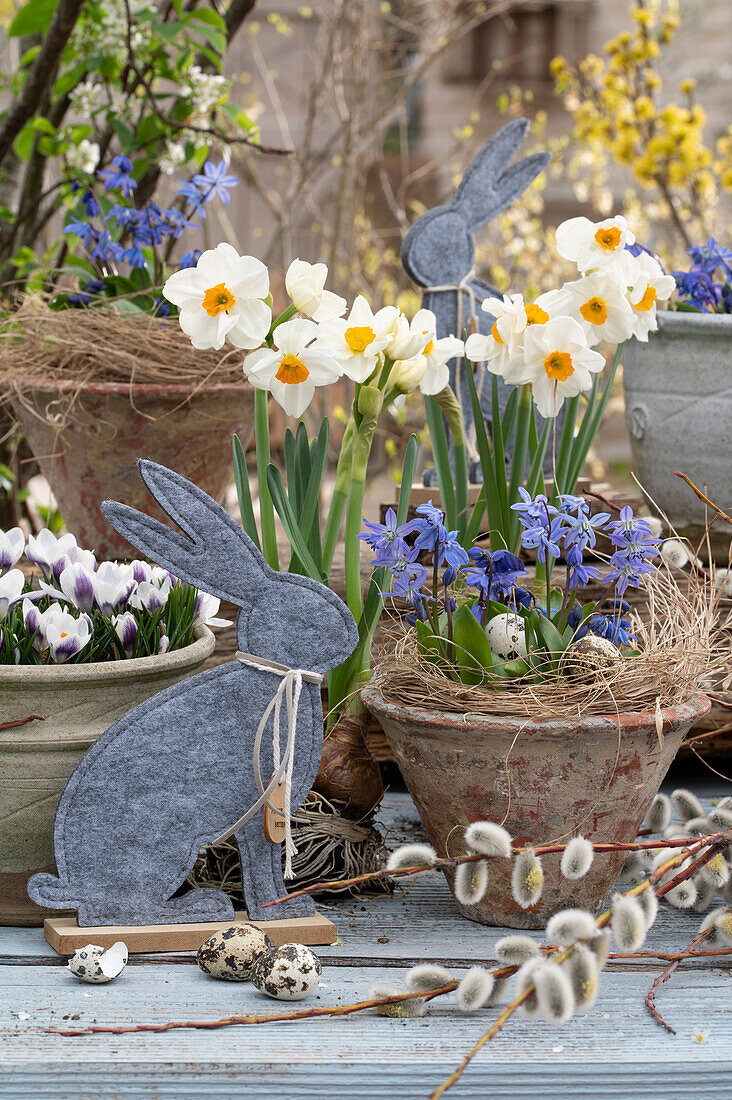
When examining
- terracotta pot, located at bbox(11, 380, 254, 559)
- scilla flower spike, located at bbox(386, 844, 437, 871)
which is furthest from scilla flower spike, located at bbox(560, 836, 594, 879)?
terracotta pot, located at bbox(11, 380, 254, 559)

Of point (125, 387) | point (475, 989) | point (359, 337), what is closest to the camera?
point (475, 989)

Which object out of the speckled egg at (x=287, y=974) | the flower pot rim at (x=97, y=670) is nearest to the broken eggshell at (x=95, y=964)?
the speckled egg at (x=287, y=974)

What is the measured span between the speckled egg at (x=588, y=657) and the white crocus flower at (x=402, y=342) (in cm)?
38

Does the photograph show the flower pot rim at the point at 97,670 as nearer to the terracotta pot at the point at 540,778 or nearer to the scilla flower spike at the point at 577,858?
the terracotta pot at the point at 540,778

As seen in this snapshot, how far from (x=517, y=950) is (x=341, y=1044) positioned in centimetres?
18

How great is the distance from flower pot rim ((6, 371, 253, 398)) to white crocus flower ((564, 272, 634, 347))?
2.02 feet

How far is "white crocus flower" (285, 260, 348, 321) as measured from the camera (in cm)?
129

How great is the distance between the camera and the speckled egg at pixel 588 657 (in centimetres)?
121

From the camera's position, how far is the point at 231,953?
3.63ft

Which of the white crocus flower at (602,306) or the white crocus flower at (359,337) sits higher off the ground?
the white crocus flower at (602,306)

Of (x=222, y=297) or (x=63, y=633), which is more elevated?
(x=222, y=297)

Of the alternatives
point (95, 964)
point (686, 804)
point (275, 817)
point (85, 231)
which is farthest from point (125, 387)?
point (686, 804)

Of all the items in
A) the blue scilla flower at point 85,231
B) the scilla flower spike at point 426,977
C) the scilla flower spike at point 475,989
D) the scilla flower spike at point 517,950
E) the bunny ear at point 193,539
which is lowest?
the scilla flower spike at point 426,977

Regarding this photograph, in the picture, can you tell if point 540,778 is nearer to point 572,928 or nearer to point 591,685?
point 591,685
